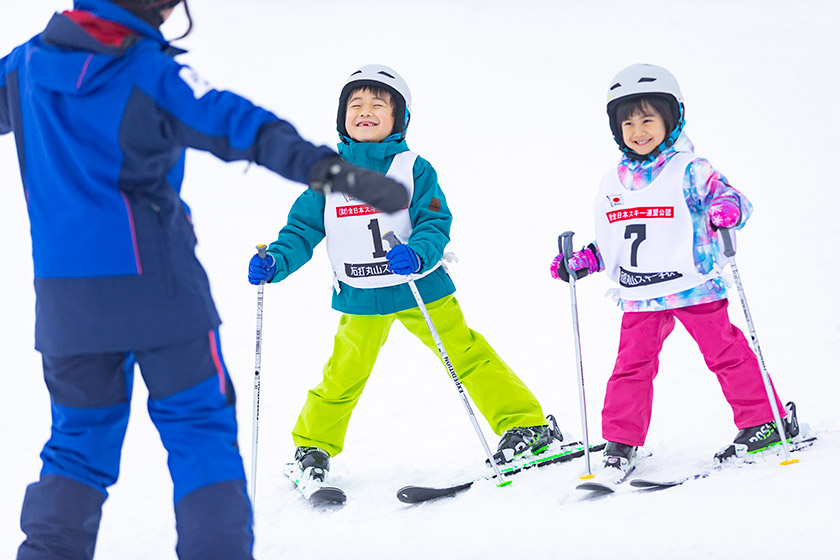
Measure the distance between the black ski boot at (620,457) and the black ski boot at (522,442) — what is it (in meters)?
0.37

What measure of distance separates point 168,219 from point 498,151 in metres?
8.85

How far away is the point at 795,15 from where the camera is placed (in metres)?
11.8

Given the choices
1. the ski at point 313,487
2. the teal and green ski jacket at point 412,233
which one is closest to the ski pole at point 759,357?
the teal and green ski jacket at point 412,233

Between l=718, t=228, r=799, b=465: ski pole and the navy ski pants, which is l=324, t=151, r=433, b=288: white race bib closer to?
l=718, t=228, r=799, b=465: ski pole

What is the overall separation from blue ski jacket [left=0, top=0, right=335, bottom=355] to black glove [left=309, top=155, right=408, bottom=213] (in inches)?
5.9

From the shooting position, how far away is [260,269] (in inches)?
140

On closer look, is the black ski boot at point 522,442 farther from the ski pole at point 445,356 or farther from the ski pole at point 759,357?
the ski pole at point 759,357

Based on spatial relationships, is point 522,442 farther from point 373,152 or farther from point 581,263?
point 373,152

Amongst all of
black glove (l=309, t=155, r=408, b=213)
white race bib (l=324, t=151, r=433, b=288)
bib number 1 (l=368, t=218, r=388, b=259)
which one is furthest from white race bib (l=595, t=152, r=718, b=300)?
black glove (l=309, t=155, r=408, b=213)

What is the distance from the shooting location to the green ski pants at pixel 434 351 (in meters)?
3.87

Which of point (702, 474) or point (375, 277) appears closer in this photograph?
point (702, 474)

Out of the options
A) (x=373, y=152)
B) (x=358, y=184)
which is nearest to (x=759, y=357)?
(x=373, y=152)


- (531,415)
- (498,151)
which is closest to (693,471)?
(531,415)

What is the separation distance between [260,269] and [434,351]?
0.86 meters
